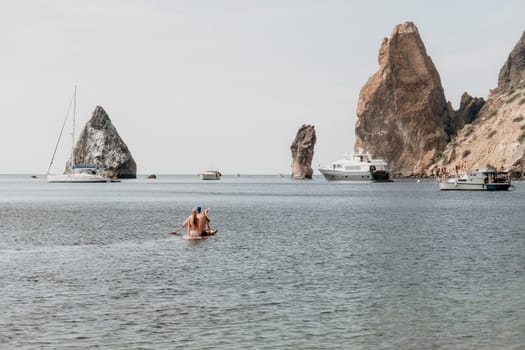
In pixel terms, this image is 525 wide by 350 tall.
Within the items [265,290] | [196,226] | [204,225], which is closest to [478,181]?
[204,225]

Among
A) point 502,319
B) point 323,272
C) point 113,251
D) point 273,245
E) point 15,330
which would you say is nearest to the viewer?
point 15,330

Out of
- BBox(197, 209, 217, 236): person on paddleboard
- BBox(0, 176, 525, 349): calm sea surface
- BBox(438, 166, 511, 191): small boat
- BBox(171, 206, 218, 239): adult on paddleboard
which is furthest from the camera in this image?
BBox(438, 166, 511, 191): small boat

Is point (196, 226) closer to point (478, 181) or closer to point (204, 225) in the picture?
point (204, 225)

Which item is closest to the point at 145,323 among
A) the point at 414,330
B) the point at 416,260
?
the point at 414,330

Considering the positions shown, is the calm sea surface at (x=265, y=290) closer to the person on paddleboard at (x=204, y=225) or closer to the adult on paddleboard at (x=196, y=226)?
the adult on paddleboard at (x=196, y=226)

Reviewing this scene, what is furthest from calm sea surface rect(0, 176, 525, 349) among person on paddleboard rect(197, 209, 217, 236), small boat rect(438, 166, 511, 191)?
small boat rect(438, 166, 511, 191)

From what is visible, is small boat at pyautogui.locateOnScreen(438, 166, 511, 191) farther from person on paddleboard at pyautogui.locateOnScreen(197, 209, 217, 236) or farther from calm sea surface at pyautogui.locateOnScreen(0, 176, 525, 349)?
person on paddleboard at pyautogui.locateOnScreen(197, 209, 217, 236)

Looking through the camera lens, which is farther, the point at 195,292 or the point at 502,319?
the point at 195,292

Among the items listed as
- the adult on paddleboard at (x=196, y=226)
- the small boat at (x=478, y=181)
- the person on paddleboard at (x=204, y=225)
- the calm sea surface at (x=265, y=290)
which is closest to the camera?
the calm sea surface at (x=265, y=290)

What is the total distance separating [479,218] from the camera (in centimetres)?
7088

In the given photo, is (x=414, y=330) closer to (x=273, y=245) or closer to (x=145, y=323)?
(x=145, y=323)

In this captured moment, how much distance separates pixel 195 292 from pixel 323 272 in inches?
306

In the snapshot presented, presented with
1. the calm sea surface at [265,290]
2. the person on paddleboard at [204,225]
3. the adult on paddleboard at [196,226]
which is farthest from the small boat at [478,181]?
the adult on paddleboard at [196,226]

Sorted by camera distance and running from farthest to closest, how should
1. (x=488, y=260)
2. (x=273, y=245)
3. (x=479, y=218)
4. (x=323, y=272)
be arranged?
(x=479, y=218) < (x=273, y=245) < (x=488, y=260) < (x=323, y=272)
